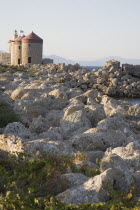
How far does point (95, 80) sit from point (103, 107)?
30373 millimetres

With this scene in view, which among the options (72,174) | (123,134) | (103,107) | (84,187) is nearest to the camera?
(84,187)

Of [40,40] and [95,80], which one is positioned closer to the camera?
[95,80]

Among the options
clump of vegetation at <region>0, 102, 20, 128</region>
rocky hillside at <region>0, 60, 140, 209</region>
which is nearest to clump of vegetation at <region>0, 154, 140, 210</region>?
rocky hillside at <region>0, 60, 140, 209</region>

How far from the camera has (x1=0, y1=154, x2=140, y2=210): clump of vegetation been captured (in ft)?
14.1

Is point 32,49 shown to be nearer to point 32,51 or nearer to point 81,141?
point 32,51

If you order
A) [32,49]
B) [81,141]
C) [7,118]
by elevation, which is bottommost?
[7,118]

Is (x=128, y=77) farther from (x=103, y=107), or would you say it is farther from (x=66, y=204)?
(x=66, y=204)

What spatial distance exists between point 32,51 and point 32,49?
0.52m

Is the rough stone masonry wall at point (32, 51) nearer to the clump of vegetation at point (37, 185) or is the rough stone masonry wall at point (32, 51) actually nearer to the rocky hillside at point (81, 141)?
the rocky hillside at point (81, 141)

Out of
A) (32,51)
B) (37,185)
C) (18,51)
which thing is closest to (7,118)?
(37,185)

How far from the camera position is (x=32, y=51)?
2404 inches

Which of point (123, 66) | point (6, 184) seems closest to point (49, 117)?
point (6, 184)

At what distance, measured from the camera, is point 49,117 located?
11.3 m

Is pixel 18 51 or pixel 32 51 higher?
pixel 32 51
